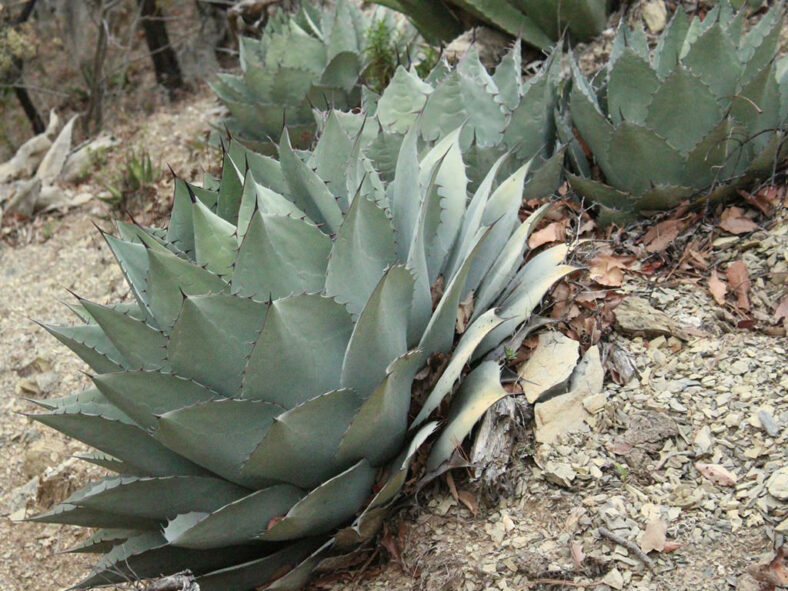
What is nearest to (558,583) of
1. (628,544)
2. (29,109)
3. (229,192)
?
(628,544)

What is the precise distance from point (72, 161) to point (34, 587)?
308 centimetres

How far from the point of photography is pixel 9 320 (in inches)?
153

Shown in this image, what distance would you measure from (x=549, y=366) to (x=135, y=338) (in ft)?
3.28

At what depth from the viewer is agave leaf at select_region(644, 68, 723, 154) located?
2.27 meters

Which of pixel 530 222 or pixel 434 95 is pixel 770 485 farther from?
pixel 434 95

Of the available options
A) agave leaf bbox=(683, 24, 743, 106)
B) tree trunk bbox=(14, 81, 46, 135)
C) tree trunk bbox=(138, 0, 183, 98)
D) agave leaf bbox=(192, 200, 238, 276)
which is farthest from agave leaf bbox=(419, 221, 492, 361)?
tree trunk bbox=(14, 81, 46, 135)

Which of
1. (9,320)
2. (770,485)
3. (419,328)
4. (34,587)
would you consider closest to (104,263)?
(9,320)

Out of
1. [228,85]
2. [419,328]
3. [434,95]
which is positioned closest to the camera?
[419,328]

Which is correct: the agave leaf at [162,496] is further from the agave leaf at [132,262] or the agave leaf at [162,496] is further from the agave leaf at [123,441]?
the agave leaf at [132,262]

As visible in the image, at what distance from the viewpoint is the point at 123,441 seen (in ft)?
6.28

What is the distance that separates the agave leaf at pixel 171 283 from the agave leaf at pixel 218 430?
0.86 ft

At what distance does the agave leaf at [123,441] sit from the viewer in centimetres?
188

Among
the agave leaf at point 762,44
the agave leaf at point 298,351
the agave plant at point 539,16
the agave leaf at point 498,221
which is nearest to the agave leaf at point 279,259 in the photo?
the agave leaf at point 298,351

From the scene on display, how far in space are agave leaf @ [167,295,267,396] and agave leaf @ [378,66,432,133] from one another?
3.38ft
